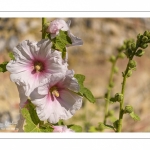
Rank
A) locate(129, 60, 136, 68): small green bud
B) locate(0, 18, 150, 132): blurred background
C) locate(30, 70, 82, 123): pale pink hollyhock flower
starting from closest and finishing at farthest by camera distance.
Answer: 1. locate(30, 70, 82, 123): pale pink hollyhock flower
2. locate(129, 60, 136, 68): small green bud
3. locate(0, 18, 150, 132): blurred background

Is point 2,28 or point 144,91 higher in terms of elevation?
point 2,28

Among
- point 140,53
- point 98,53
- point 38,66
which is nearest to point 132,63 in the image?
point 140,53

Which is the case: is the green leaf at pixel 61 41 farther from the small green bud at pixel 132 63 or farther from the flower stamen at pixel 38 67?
the small green bud at pixel 132 63

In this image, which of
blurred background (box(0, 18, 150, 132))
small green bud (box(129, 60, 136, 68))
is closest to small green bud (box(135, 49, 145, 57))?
small green bud (box(129, 60, 136, 68))

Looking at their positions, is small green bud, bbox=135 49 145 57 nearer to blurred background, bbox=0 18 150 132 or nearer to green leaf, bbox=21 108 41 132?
green leaf, bbox=21 108 41 132
